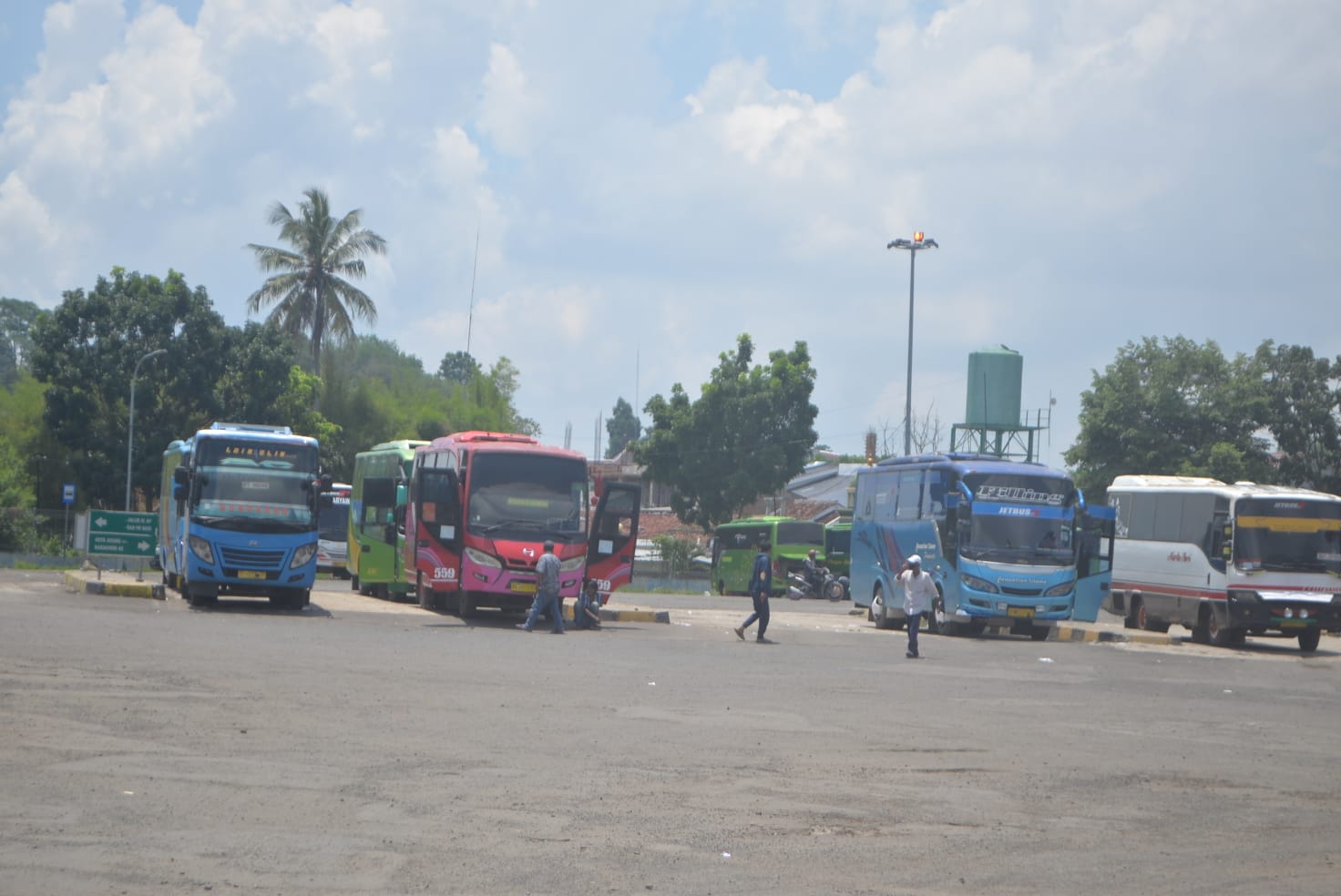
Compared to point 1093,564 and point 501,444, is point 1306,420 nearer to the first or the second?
point 1093,564

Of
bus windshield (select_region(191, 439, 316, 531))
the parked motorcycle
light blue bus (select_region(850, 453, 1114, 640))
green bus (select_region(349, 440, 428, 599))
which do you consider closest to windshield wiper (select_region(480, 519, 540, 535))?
bus windshield (select_region(191, 439, 316, 531))

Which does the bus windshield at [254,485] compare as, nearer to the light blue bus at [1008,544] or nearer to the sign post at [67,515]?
the light blue bus at [1008,544]

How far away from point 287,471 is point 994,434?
36.6 m

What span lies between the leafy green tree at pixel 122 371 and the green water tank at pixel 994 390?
96.0 ft

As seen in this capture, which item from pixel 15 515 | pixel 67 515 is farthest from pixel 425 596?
pixel 67 515

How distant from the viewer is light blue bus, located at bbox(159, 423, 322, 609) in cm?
2744

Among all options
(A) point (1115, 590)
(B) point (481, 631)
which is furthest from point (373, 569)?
(A) point (1115, 590)

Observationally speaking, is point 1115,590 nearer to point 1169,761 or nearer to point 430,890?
point 1169,761

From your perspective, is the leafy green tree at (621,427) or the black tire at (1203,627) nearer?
the black tire at (1203,627)

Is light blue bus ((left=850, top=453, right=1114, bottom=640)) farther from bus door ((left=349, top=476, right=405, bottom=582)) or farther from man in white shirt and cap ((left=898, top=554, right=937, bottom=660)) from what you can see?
bus door ((left=349, top=476, right=405, bottom=582))

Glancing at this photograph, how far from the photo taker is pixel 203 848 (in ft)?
24.9

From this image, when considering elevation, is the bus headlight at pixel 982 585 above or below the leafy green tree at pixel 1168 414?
below

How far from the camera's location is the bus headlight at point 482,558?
89.1 feet

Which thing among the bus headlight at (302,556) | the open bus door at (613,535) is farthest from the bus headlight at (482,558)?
the bus headlight at (302,556)
